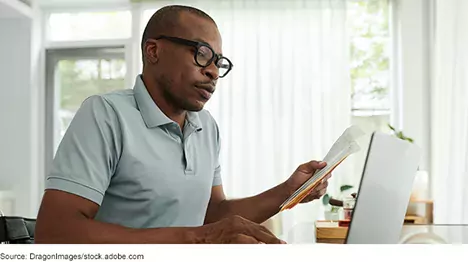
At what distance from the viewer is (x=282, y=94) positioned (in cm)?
178

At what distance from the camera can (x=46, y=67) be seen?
131 centimetres

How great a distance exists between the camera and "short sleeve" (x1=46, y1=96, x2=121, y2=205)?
0.45 meters

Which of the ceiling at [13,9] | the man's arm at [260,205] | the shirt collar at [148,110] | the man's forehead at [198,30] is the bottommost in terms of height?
the man's arm at [260,205]

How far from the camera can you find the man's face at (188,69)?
54 cm

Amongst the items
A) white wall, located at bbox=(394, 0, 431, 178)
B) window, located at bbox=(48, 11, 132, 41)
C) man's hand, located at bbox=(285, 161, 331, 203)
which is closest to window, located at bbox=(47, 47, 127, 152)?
window, located at bbox=(48, 11, 132, 41)

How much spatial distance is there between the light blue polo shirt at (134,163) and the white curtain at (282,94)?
118 centimetres

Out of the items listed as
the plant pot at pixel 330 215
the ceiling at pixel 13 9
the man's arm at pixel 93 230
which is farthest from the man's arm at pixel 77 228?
the plant pot at pixel 330 215

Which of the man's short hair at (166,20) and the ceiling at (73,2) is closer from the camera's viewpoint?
the man's short hair at (166,20)

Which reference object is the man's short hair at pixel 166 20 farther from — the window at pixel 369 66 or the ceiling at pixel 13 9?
the window at pixel 369 66

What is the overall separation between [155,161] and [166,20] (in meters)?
0.14

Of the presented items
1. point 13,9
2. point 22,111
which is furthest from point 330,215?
point 13,9

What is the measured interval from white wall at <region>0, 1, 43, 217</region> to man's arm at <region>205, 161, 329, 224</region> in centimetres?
63

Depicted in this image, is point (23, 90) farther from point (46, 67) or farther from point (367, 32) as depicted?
point (367, 32)
